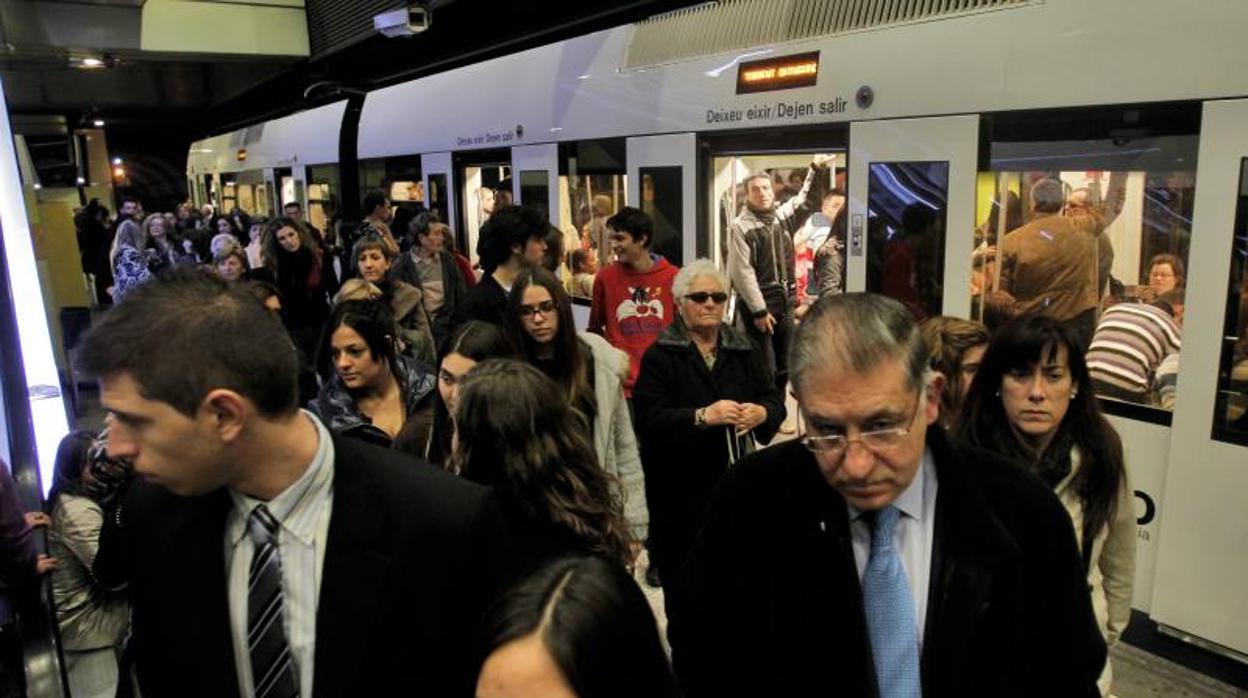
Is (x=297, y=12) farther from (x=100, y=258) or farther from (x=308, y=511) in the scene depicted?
(x=308, y=511)

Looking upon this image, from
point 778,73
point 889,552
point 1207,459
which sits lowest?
point 1207,459

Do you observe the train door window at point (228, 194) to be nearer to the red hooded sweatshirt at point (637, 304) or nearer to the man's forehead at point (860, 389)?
the red hooded sweatshirt at point (637, 304)

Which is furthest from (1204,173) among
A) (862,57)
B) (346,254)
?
(346,254)

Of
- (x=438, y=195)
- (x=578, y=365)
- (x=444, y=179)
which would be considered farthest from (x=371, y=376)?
(x=438, y=195)

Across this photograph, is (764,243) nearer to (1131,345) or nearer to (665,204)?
(665,204)

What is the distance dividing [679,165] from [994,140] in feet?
6.38

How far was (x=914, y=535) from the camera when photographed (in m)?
1.34

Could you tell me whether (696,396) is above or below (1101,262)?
below

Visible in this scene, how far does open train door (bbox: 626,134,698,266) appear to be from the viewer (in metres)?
5.11

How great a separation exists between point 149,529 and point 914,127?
334 cm

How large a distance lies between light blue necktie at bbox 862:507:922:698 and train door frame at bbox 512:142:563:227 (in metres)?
5.09

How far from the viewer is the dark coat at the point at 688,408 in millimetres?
3191

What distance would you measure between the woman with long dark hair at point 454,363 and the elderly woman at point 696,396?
0.66m

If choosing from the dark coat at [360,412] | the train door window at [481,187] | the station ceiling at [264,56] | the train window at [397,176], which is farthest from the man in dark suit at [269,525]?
the train window at [397,176]
